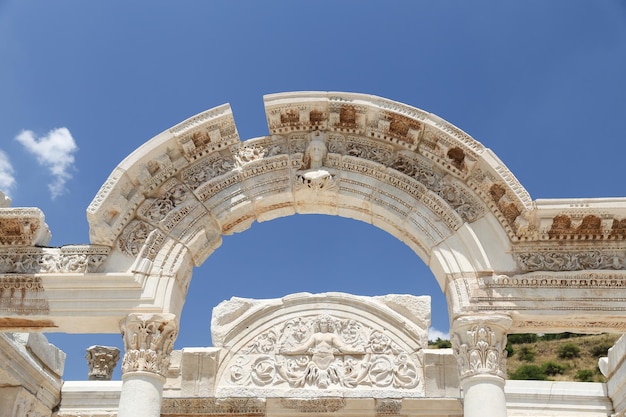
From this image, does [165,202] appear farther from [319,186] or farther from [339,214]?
[339,214]

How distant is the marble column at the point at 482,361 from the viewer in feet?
23.8

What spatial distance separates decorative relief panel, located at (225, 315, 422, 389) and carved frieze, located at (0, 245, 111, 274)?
483 centimetres

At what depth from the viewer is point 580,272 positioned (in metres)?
7.88

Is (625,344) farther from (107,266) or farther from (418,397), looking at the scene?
(107,266)

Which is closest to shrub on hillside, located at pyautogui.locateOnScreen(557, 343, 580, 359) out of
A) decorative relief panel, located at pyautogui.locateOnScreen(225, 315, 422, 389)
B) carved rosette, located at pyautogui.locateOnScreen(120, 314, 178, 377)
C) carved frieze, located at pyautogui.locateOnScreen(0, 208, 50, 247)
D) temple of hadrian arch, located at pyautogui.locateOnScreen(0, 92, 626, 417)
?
decorative relief panel, located at pyautogui.locateOnScreen(225, 315, 422, 389)

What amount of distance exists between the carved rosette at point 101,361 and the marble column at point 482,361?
30.0 feet

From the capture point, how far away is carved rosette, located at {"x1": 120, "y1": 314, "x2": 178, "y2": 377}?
751cm

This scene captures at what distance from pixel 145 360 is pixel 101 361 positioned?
310 inches

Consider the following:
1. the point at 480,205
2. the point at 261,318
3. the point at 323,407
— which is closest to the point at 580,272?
the point at 480,205

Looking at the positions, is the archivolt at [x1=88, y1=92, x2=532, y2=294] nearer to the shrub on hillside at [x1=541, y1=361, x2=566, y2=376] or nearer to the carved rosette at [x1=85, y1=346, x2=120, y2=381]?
the carved rosette at [x1=85, y1=346, x2=120, y2=381]

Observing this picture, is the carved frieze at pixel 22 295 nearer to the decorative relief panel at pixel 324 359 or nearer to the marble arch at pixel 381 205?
the marble arch at pixel 381 205

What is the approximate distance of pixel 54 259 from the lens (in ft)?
27.0

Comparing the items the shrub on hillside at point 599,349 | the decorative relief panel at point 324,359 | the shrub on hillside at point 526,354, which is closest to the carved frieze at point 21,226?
the decorative relief panel at point 324,359

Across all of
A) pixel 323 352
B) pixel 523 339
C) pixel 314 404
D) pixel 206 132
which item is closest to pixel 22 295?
pixel 206 132
